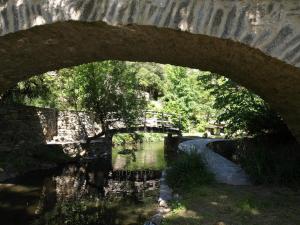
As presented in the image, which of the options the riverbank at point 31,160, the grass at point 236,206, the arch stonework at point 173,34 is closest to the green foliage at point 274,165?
the grass at point 236,206

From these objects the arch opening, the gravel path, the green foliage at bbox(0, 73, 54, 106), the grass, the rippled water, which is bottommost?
the rippled water

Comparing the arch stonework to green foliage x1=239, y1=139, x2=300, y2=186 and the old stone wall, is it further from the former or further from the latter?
the old stone wall

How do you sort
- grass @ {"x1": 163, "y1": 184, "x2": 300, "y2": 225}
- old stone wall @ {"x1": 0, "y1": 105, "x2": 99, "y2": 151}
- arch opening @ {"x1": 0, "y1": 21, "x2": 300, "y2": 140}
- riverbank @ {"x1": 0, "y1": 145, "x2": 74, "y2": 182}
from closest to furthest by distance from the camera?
arch opening @ {"x1": 0, "y1": 21, "x2": 300, "y2": 140}
grass @ {"x1": 163, "y1": 184, "x2": 300, "y2": 225}
riverbank @ {"x1": 0, "y1": 145, "x2": 74, "y2": 182}
old stone wall @ {"x1": 0, "y1": 105, "x2": 99, "y2": 151}

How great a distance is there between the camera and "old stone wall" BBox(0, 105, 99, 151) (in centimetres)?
1416

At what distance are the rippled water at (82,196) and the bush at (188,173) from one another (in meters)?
0.79

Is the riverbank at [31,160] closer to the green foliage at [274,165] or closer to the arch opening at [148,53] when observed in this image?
the arch opening at [148,53]

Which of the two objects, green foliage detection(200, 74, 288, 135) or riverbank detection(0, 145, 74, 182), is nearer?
green foliage detection(200, 74, 288, 135)

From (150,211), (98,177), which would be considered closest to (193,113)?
(98,177)

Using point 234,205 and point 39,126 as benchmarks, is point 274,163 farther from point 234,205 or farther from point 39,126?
point 39,126

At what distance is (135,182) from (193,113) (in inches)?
669

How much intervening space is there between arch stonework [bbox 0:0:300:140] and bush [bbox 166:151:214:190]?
2.56 metres

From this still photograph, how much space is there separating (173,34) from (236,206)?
334 centimetres

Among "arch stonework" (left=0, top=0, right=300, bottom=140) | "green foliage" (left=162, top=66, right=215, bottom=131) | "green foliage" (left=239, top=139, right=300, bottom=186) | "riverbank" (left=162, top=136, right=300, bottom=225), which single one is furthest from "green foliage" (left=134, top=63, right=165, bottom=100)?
"arch stonework" (left=0, top=0, right=300, bottom=140)

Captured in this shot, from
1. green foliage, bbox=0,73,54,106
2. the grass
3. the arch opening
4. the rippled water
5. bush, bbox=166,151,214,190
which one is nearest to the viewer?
the arch opening
